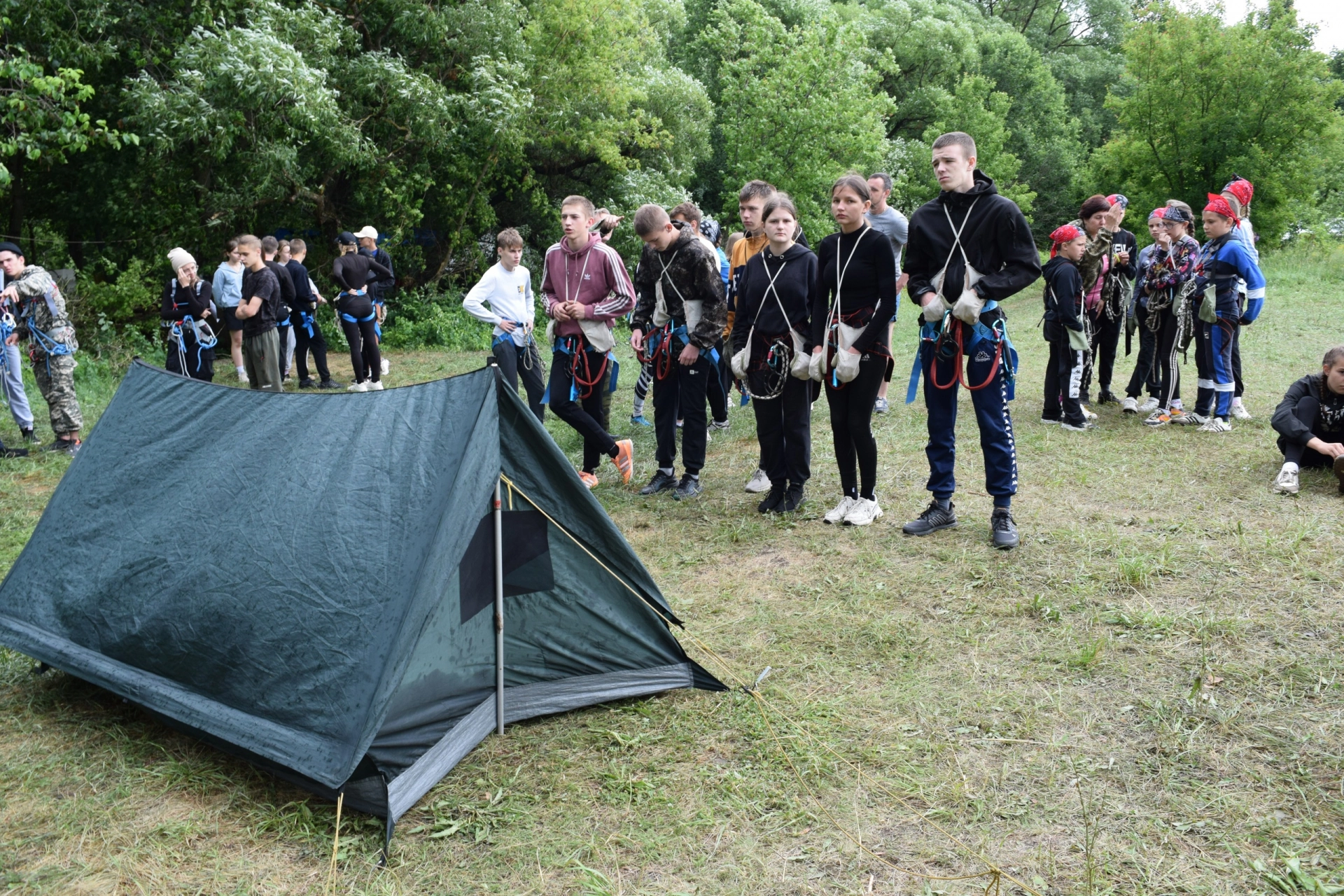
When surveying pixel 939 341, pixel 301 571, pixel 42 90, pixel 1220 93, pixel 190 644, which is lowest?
pixel 190 644

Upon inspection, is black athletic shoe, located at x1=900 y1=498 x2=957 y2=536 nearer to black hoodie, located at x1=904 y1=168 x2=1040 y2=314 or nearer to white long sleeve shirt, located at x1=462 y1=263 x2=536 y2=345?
black hoodie, located at x1=904 y1=168 x2=1040 y2=314

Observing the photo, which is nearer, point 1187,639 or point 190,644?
point 190,644

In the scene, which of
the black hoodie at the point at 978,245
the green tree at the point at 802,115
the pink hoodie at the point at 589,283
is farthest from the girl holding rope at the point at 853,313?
the green tree at the point at 802,115

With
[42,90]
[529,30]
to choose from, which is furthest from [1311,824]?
[529,30]

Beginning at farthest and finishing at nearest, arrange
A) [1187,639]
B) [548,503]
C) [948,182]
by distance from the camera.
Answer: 1. [948,182]
2. [1187,639]
3. [548,503]

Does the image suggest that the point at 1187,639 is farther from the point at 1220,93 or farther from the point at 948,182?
the point at 1220,93

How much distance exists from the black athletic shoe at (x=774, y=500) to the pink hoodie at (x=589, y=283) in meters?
1.51

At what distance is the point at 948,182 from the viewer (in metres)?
4.93

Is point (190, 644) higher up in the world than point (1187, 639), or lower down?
higher up

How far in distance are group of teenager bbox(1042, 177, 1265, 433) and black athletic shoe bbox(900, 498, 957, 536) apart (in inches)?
121

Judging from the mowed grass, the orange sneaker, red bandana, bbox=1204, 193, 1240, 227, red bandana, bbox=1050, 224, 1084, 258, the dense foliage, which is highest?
the dense foliage

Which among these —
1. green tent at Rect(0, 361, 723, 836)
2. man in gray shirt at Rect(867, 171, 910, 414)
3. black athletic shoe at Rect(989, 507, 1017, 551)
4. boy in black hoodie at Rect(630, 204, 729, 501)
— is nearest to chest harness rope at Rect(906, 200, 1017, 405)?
black athletic shoe at Rect(989, 507, 1017, 551)

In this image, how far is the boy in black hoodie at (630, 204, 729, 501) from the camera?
6.14 meters

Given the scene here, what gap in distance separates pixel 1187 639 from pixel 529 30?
48.5 feet
